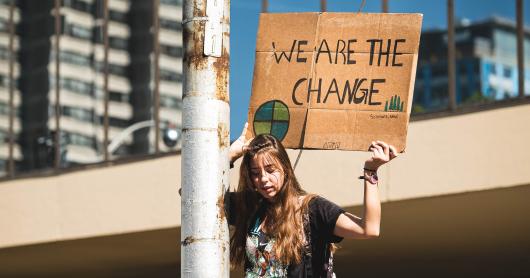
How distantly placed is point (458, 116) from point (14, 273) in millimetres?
8590

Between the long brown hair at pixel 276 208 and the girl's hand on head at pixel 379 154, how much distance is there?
1.02ft

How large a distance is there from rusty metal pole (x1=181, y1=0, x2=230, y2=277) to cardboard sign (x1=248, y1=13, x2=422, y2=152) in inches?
24.0

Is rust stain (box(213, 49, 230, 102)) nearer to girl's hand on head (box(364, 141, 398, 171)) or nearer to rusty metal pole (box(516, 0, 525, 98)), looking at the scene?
girl's hand on head (box(364, 141, 398, 171))

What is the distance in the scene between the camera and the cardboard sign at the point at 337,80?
212 inches

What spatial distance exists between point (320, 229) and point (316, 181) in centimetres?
894

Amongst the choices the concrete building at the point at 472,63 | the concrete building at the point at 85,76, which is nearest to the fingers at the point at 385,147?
the concrete building at the point at 472,63

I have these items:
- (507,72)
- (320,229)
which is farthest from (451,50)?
(320,229)

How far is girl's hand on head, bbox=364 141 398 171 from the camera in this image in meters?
4.96

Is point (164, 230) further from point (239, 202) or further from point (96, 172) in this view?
point (239, 202)

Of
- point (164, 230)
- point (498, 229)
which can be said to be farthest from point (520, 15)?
point (164, 230)

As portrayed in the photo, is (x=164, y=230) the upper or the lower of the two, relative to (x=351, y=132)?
lower

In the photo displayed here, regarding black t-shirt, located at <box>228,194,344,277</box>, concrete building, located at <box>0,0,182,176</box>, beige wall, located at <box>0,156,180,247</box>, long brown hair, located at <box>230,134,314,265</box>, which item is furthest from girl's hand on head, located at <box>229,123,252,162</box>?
concrete building, located at <box>0,0,182,176</box>

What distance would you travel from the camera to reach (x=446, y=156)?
13.2 metres

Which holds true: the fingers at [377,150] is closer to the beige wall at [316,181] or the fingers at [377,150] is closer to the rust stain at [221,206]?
the rust stain at [221,206]
